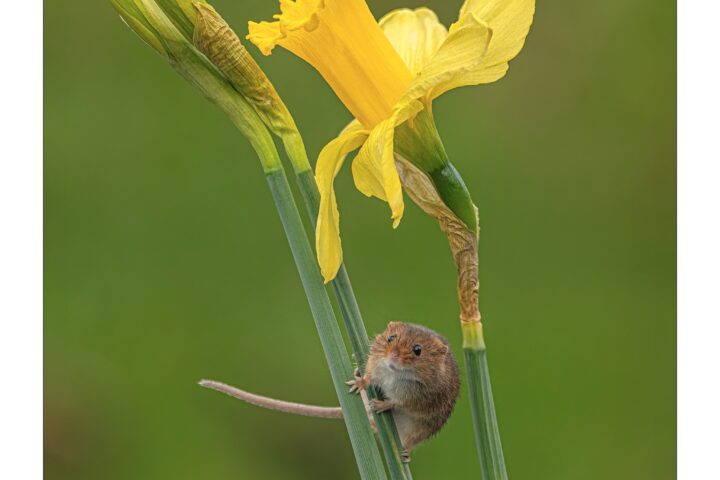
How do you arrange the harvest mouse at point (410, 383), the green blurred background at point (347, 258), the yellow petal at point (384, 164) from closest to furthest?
the yellow petal at point (384, 164)
the harvest mouse at point (410, 383)
the green blurred background at point (347, 258)

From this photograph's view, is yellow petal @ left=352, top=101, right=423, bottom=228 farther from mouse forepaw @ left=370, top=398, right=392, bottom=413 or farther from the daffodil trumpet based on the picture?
mouse forepaw @ left=370, top=398, right=392, bottom=413

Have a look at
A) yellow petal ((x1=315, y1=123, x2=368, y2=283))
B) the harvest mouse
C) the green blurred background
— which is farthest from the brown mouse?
the green blurred background

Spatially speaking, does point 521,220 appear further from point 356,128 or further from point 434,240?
point 356,128

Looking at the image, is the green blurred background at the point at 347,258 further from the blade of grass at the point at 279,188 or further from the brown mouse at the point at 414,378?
the blade of grass at the point at 279,188

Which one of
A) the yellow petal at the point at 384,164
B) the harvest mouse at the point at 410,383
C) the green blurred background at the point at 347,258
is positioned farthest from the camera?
the green blurred background at the point at 347,258

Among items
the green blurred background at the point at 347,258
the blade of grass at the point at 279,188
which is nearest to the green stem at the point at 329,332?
the blade of grass at the point at 279,188
